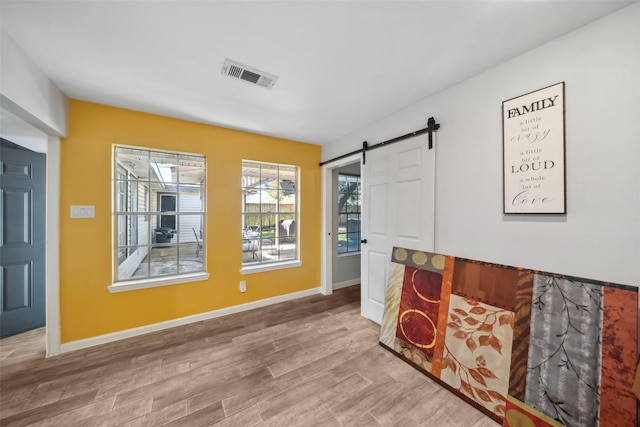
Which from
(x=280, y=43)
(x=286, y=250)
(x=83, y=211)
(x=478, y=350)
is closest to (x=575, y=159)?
(x=478, y=350)

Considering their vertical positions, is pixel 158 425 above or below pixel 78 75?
below

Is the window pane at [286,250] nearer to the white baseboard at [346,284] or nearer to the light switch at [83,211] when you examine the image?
the white baseboard at [346,284]

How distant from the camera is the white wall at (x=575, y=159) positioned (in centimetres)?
127

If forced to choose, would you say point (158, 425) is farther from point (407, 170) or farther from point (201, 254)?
point (407, 170)

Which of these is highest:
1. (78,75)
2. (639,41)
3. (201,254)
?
(78,75)

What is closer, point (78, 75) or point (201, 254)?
point (78, 75)

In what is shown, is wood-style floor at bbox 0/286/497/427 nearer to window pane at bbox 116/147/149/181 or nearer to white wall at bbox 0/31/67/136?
window pane at bbox 116/147/149/181

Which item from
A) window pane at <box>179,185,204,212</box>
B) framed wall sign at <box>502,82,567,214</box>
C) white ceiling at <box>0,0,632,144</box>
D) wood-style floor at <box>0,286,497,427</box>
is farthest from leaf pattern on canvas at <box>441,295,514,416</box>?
window pane at <box>179,185,204,212</box>

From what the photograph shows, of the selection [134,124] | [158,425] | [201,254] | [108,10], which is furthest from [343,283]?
[108,10]

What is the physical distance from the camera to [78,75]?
188cm

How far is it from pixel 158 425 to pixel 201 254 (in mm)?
1864

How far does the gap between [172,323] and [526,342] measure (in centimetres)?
339

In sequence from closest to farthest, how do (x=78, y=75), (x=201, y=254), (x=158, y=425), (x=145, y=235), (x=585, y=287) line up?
1. (x=585, y=287)
2. (x=158, y=425)
3. (x=78, y=75)
4. (x=145, y=235)
5. (x=201, y=254)

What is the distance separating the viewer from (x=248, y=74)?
1903 mm
